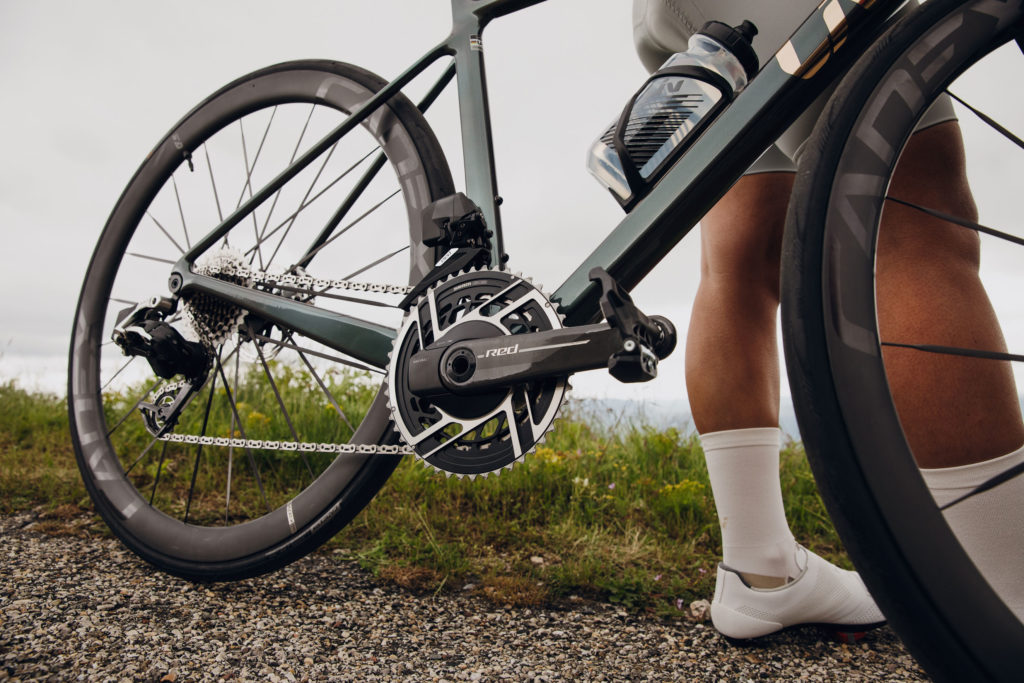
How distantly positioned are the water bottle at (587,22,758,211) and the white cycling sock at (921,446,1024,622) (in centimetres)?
63

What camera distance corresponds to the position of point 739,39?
1028mm

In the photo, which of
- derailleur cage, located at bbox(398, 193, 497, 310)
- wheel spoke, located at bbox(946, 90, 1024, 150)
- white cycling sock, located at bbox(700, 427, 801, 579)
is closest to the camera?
wheel spoke, located at bbox(946, 90, 1024, 150)

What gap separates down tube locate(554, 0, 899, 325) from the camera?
2.94 ft

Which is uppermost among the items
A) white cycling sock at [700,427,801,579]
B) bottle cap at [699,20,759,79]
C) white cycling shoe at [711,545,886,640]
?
bottle cap at [699,20,759,79]

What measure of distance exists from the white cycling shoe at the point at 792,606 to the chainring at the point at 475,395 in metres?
0.58

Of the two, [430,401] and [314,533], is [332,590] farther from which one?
[430,401]

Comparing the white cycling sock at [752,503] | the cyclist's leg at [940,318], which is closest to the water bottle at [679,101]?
the cyclist's leg at [940,318]

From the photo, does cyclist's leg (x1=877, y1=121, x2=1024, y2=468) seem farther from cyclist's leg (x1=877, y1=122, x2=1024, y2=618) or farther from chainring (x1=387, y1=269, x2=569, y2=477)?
chainring (x1=387, y1=269, x2=569, y2=477)

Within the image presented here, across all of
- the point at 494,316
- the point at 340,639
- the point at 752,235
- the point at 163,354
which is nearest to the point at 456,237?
the point at 494,316

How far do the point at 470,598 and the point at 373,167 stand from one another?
3.53 feet

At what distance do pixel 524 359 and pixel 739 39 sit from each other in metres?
0.65

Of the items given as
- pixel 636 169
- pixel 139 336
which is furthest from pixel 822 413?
pixel 139 336

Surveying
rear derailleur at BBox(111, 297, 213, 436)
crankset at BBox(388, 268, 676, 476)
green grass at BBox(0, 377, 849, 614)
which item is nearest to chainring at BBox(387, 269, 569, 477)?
crankset at BBox(388, 268, 676, 476)

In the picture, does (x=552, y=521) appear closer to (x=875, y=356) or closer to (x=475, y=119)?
(x=475, y=119)
